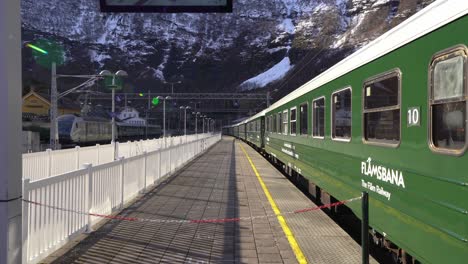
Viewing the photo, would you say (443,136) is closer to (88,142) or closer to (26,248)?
(26,248)

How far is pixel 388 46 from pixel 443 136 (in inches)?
66.8

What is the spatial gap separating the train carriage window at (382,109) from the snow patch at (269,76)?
132045 millimetres

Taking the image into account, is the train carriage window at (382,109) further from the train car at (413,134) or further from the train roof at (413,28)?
the train roof at (413,28)

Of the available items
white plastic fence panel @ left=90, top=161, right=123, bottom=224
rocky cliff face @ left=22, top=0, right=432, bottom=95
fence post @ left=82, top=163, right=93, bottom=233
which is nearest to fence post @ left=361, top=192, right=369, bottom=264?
fence post @ left=82, top=163, right=93, bottom=233

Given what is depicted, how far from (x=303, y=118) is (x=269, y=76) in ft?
480

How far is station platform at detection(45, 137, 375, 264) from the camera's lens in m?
6.46

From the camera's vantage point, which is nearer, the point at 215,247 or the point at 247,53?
the point at 215,247

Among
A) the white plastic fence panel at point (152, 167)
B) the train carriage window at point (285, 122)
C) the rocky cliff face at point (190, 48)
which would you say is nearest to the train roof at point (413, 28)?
the white plastic fence panel at point (152, 167)

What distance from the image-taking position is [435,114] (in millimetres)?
4297

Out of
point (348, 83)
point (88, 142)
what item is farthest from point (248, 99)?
point (348, 83)

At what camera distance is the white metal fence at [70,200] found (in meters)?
5.76

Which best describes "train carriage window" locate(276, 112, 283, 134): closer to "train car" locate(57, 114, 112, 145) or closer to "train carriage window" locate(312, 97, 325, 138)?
"train carriage window" locate(312, 97, 325, 138)

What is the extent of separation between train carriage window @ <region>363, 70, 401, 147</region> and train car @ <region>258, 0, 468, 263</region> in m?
0.01

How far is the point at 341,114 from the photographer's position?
7.98 meters
